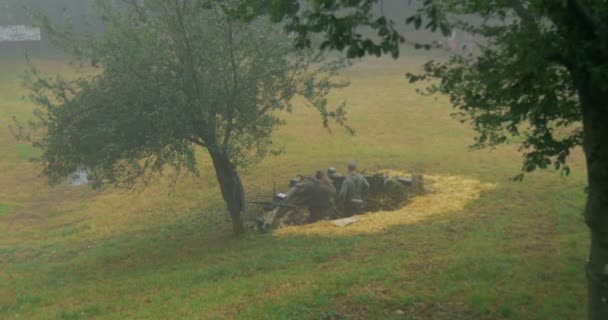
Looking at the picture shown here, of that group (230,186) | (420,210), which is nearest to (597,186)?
(420,210)

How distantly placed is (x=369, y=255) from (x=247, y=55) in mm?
7491

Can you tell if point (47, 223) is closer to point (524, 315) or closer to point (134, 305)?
point (134, 305)

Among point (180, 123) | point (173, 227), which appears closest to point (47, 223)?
point (173, 227)

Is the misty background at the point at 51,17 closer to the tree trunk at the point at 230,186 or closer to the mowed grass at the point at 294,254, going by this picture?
the mowed grass at the point at 294,254

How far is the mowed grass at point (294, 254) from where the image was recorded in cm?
1281

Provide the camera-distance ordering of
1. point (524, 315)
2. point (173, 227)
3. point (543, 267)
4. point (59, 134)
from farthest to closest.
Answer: point (173, 227)
point (59, 134)
point (543, 267)
point (524, 315)

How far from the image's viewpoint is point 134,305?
48.4ft

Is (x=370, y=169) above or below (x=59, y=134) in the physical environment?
below

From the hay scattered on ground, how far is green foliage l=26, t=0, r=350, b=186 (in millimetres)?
4074

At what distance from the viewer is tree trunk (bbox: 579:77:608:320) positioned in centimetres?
848

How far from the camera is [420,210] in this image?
2241 centimetres

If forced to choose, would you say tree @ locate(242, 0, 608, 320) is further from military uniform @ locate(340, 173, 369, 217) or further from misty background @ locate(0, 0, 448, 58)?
misty background @ locate(0, 0, 448, 58)

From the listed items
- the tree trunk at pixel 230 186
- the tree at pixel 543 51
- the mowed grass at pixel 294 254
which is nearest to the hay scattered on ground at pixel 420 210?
the mowed grass at pixel 294 254

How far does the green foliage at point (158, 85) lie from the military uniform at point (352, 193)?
5.05 m
